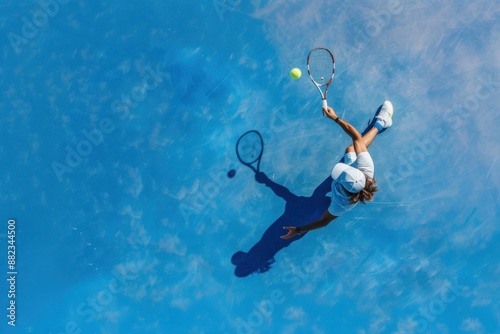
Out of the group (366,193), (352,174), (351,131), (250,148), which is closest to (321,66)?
(351,131)

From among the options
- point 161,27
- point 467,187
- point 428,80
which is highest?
point 161,27

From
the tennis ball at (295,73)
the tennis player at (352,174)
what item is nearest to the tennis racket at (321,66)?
the tennis ball at (295,73)

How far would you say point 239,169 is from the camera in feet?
25.3

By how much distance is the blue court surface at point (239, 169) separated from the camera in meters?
7.57

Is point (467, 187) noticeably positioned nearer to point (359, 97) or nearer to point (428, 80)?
point (428, 80)

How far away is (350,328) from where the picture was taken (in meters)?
7.57

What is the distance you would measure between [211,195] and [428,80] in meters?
4.75

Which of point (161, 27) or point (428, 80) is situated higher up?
point (161, 27)

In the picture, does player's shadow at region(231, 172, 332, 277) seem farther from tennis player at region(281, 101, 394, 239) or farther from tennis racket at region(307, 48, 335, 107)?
tennis racket at region(307, 48, 335, 107)

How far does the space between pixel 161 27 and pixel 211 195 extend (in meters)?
3.48

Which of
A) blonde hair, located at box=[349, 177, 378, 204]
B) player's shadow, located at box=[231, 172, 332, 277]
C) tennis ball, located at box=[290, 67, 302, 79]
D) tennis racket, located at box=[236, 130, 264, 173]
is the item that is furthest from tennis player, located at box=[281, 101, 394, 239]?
tennis racket, located at box=[236, 130, 264, 173]

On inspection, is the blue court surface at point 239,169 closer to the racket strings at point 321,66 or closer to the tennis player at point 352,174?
the racket strings at point 321,66

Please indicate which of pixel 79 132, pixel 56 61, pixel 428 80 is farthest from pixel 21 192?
pixel 428 80

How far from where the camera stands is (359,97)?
765cm
